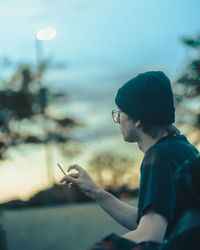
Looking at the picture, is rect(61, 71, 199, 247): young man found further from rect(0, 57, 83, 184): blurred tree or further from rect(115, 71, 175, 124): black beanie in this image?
rect(0, 57, 83, 184): blurred tree

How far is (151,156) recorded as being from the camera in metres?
1.49

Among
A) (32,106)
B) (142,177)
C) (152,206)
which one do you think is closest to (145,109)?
(142,177)

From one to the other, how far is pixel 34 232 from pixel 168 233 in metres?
7.25

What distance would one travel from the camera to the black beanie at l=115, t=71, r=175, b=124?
1.58m

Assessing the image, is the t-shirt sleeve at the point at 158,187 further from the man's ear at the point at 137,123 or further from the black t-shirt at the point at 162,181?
the man's ear at the point at 137,123

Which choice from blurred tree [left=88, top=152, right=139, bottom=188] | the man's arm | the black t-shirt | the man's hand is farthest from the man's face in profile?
blurred tree [left=88, top=152, right=139, bottom=188]

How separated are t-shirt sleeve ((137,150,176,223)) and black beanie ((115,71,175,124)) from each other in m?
0.20

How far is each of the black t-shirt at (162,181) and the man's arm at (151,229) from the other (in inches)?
0.8

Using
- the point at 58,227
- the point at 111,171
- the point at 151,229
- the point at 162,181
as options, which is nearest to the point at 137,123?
the point at 162,181

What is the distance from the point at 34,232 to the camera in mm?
8289

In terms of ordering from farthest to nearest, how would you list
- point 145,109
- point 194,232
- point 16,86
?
point 16,86
point 145,109
point 194,232

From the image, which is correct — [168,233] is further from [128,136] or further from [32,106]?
[32,106]

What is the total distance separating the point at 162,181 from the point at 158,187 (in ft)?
0.09

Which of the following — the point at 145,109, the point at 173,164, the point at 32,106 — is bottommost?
the point at 32,106
